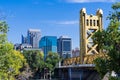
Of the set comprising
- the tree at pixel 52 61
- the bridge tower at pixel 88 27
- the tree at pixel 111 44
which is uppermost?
the bridge tower at pixel 88 27

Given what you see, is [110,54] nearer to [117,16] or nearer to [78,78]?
[117,16]

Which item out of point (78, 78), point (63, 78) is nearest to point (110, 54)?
point (78, 78)

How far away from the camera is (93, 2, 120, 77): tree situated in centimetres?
2745

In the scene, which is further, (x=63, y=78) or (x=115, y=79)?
(x=63, y=78)

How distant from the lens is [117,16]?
28062 mm

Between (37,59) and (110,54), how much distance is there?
10502 cm

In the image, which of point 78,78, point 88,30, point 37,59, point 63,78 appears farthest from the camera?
point 37,59

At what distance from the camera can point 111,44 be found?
28.0 m

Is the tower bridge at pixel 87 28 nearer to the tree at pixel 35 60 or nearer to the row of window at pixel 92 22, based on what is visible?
the row of window at pixel 92 22

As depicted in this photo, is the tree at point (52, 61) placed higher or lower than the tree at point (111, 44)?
lower

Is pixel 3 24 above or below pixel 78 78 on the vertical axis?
above

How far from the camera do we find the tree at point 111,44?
90.1 feet

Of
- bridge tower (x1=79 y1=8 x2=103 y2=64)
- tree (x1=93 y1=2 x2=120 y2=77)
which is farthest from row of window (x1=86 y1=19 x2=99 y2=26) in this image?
tree (x1=93 y1=2 x2=120 y2=77)

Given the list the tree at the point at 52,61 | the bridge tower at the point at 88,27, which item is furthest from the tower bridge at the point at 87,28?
the tree at the point at 52,61
